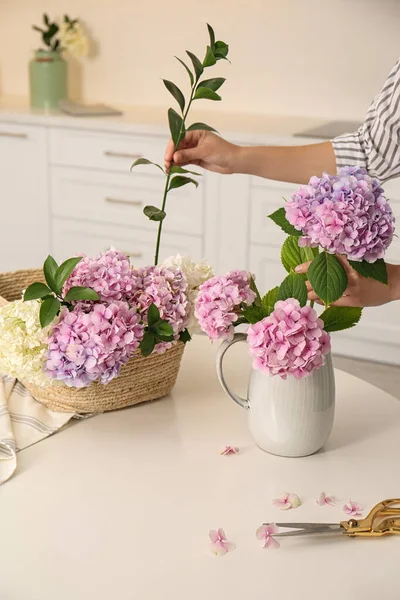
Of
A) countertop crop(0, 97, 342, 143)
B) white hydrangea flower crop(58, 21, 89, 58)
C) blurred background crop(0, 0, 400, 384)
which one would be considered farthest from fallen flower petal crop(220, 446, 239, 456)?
white hydrangea flower crop(58, 21, 89, 58)

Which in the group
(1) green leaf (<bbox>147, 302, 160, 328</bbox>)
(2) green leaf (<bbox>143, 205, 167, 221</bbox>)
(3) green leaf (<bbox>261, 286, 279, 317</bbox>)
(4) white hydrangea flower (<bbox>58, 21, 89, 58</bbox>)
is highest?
(4) white hydrangea flower (<bbox>58, 21, 89, 58</bbox>)

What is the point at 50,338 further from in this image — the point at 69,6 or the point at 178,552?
the point at 69,6

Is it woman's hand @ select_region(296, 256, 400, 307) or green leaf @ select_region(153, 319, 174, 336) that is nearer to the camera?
woman's hand @ select_region(296, 256, 400, 307)

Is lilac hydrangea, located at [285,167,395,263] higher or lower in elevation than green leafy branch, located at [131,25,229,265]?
lower

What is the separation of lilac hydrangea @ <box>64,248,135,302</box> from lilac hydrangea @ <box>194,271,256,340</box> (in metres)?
0.14

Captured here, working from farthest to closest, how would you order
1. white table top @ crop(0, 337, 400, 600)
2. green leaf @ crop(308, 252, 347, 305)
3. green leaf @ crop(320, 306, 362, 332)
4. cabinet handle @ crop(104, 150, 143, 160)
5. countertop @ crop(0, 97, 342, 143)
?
1. cabinet handle @ crop(104, 150, 143, 160)
2. countertop @ crop(0, 97, 342, 143)
3. green leaf @ crop(320, 306, 362, 332)
4. green leaf @ crop(308, 252, 347, 305)
5. white table top @ crop(0, 337, 400, 600)

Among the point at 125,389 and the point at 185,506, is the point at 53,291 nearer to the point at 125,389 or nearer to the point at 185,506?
the point at 125,389

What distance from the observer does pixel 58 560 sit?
1025mm

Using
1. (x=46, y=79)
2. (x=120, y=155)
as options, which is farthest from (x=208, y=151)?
(x=46, y=79)

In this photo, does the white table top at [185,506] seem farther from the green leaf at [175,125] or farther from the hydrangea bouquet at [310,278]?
the green leaf at [175,125]

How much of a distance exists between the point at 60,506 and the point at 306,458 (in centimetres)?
35

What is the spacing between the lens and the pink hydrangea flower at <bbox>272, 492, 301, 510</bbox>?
114 cm

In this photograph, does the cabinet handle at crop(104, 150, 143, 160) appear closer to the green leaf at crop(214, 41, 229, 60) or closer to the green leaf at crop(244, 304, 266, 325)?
the green leaf at crop(214, 41, 229, 60)

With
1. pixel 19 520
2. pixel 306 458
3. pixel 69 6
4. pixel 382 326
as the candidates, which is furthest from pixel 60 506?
pixel 69 6
